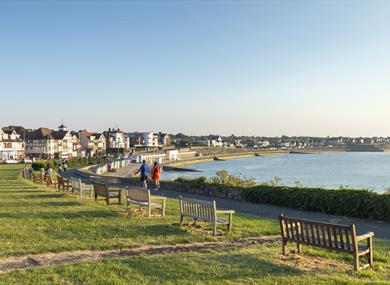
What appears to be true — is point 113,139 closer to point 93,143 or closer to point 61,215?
point 93,143

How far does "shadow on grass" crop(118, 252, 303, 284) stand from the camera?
652 centimetres

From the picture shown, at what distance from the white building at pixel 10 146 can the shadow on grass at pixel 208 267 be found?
91313 millimetres

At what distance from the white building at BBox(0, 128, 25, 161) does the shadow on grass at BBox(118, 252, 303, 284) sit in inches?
3595

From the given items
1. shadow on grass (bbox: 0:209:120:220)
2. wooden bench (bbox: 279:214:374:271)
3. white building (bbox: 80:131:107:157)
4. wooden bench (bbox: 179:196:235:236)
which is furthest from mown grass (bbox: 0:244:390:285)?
white building (bbox: 80:131:107:157)

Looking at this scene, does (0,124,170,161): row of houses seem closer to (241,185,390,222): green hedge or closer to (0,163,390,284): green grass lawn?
(241,185,390,222): green hedge

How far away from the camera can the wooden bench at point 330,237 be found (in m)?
7.29

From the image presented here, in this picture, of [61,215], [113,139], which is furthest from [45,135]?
[61,215]

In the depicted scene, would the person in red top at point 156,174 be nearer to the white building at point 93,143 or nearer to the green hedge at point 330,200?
the green hedge at point 330,200

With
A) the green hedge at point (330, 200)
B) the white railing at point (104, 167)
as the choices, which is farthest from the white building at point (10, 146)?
the green hedge at point (330, 200)

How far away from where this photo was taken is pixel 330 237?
761cm

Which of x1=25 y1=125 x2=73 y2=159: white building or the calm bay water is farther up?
x1=25 y1=125 x2=73 y2=159: white building

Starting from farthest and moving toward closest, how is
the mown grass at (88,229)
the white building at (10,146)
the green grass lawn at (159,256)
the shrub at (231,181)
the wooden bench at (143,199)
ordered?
the white building at (10,146)
the shrub at (231,181)
the wooden bench at (143,199)
the mown grass at (88,229)
the green grass lawn at (159,256)

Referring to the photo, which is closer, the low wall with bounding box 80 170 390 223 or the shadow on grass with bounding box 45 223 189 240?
the shadow on grass with bounding box 45 223 189 240

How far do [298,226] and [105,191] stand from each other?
868cm
